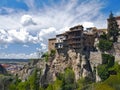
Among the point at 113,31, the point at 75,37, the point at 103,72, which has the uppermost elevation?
the point at 113,31

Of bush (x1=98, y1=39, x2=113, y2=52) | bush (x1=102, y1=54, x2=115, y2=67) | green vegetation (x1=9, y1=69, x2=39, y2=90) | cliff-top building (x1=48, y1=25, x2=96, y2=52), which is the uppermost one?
cliff-top building (x1=48, y1=25, x2=96, y2=52)

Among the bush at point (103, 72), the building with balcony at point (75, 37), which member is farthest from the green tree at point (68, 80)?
the bush at point (103, 72)

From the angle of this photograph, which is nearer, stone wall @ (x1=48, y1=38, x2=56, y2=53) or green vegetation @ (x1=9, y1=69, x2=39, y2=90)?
green vegetation @ (x1=9, y1=69, x2=39, y2=90)

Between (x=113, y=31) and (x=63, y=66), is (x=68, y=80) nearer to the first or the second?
(x=63, y=66)

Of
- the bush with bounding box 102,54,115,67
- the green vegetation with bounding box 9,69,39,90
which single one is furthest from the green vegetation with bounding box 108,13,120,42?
the green vegetation with bounding box 9,69,39,90

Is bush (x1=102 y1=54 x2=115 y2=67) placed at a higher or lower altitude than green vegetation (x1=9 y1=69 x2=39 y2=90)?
higher

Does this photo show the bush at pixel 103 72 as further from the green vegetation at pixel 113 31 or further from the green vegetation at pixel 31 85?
the green vegetation at pixel 31 85

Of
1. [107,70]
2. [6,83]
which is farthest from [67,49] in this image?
[6,83]

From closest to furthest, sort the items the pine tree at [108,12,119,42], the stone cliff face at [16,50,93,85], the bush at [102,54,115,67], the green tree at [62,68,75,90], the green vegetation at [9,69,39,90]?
1. the bush at [102,54,115,67]
2. the pine tree at [108,12,119,42]
3. the green tree at [62,68,75,90]
4. the stone cliff face at [16,50,93,85]
5. the green vegetation at [9,69,39,90]

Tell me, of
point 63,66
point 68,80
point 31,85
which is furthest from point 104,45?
point 31,85

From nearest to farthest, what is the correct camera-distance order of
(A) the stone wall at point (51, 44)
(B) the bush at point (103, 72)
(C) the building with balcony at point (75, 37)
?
(B) the bush at point (103, 72)
(C) the building with balcony at point (75, 37)
(A) the stone wall at point (51, 44)

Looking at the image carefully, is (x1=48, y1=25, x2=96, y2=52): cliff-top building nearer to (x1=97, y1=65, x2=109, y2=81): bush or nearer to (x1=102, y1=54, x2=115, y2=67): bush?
(x1=102, y1=54, x2=115, y2=67): bush

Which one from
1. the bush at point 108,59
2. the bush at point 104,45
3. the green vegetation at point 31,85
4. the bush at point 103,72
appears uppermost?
the bush at point 104,45

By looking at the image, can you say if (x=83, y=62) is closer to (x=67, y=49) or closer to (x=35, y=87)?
(x=67, y=49)
